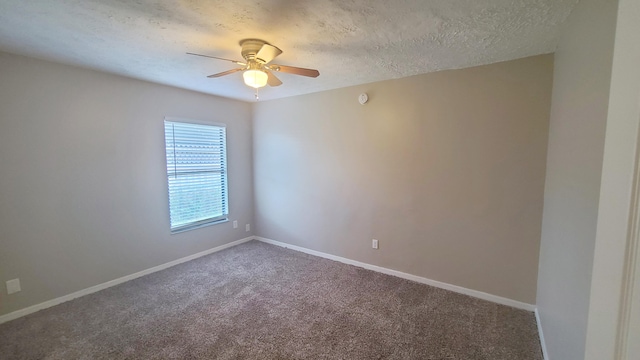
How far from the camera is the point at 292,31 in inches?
73.4

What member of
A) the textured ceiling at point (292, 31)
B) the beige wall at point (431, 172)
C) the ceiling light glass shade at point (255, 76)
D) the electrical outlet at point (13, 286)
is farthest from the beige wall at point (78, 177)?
the ceiling light glass shade at point (255, 76)

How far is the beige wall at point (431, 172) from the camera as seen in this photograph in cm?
235

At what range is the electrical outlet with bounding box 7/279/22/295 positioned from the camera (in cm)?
228

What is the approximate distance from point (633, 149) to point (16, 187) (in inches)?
149

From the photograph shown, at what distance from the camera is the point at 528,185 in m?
2.32

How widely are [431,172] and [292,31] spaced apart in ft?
6.49

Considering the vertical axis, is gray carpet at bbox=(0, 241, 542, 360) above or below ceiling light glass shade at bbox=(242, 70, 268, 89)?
below

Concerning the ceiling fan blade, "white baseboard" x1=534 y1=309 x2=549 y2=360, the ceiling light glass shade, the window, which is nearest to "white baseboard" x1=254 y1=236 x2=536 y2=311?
"white baseboard" x1=534 y1=309 x2=549 y2=360

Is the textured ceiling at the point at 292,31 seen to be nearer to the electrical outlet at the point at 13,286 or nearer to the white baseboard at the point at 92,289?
the electrical outlet at the point at 13,286

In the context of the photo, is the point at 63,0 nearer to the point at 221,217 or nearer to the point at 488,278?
the point at 221,217

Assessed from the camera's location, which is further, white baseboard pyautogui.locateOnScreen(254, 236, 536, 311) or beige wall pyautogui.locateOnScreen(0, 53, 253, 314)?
white baseboard pyautogui.locateOnScreen(254, 236, 536, 311)

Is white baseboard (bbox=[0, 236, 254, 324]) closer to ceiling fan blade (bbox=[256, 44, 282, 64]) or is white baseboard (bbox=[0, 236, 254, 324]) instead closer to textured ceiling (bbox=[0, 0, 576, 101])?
textured ceiling (bbox=[0, 0, 576, 101])

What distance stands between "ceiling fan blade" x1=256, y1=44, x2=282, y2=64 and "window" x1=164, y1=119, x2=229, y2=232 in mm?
1965

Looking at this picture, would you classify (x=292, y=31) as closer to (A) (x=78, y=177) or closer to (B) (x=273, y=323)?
Result: (B) (x=273, y=323)
